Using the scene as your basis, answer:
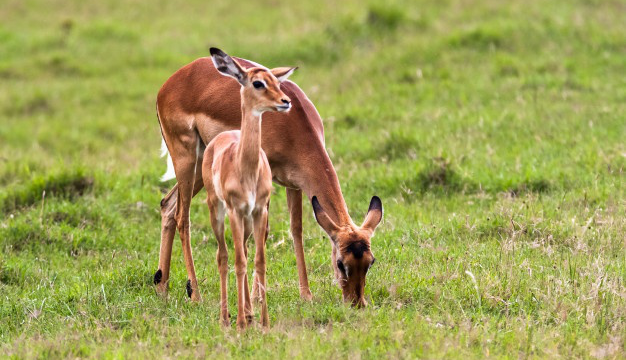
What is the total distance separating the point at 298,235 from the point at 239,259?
1.31m

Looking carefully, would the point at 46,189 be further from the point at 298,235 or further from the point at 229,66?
the point at 229,66

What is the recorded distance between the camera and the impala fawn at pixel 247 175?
5699mm

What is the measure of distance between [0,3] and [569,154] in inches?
579

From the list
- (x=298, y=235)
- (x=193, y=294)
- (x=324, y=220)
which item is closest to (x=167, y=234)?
(x=193, y=294)

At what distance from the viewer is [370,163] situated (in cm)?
991

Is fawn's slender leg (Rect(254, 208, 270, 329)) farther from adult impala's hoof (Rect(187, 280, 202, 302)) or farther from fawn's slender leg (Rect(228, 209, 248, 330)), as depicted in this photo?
adult impala's hoof (Rect(187, 280, 202, 302))

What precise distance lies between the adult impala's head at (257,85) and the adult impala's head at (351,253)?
793 millimetres

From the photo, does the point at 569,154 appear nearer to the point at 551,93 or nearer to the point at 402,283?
the point at 551,93

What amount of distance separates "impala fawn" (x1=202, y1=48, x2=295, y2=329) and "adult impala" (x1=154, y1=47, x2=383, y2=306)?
41 centimetres

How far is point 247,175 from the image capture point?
579 cm

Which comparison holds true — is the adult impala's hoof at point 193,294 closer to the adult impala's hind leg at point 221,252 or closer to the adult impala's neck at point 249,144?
the adult impala's hind leg at point 221,252

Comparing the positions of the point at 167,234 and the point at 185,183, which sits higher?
the point at 185,183

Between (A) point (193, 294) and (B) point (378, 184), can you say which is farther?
(B) point (378, 184)

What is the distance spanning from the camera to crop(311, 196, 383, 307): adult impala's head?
5.80 meters
